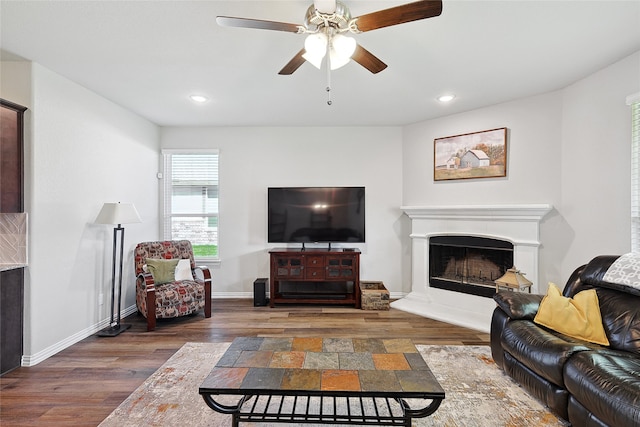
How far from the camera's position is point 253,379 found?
1661 mm

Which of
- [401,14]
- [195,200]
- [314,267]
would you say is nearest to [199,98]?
[195,200]

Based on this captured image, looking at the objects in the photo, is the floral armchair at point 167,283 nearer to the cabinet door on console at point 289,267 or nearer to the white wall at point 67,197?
the white wall at point 67,197

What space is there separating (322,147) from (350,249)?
161 cm

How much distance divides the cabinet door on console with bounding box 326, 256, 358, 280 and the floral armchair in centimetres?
161

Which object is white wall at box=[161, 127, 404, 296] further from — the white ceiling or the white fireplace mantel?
the white ceiling

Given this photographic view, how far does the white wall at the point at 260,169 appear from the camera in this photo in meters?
4.80

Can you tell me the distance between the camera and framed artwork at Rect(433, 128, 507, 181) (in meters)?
3.84

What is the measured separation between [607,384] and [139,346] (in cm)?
359

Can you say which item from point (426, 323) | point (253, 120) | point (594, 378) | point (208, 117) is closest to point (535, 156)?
point (426, 323)

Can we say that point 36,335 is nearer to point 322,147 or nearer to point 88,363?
point 88,363

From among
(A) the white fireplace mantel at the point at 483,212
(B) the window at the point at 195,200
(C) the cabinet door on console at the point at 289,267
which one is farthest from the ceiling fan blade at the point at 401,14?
(B) the window at the point at 195,200

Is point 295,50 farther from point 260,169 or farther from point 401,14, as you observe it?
point 260,169

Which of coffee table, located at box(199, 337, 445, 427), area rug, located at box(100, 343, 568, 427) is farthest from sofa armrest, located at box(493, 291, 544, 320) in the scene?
coffee table, located at box(199, 337, 445, 427)

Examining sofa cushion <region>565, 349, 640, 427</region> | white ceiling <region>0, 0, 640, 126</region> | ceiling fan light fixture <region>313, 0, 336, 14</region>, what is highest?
white ceiling <region>0, 0, 640, 126</region>
